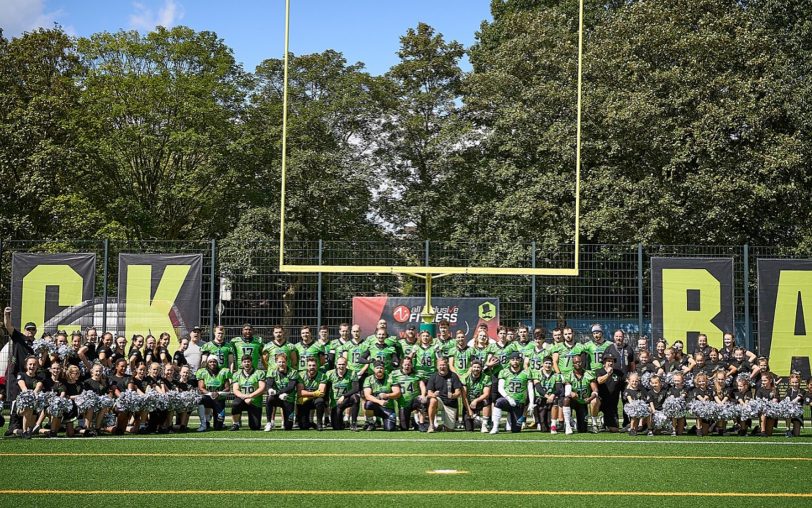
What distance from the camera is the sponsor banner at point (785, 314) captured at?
1500 cm

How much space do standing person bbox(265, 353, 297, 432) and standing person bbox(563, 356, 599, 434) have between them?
3.46 metres

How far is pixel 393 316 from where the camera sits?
Answer: 15.5 meters

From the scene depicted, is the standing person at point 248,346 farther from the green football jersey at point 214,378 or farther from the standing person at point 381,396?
the standing person at point 381,396

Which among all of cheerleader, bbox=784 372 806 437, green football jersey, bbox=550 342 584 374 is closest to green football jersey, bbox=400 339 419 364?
green football jersey, bbox=550 342 584 374

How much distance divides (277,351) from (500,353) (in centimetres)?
297

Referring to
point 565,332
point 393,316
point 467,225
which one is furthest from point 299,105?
point 565,332

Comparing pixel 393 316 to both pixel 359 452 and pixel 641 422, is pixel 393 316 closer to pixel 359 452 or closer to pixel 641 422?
pixel 641 422

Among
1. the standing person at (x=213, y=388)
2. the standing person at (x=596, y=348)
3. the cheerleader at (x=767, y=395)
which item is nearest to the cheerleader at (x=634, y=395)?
the standing person at (x=596, y=348)

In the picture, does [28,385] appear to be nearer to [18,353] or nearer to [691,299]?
[18,353]

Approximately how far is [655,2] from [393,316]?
10.5 metres

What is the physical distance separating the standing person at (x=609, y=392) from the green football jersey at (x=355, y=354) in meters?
3.08

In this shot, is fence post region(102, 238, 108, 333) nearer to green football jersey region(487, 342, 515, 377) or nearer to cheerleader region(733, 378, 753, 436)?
green football jersey region(487, 342, 515, 377)

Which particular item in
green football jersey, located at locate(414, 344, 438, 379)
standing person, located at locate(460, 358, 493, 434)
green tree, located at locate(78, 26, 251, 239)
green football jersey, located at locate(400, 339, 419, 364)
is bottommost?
standing person, located at locate(460, 358, 493, 434)

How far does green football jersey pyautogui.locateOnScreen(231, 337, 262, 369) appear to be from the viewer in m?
12.6
